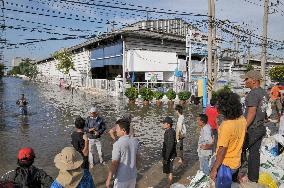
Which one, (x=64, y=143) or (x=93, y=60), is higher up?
(x=93, y=60)

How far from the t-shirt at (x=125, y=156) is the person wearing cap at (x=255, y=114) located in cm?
194

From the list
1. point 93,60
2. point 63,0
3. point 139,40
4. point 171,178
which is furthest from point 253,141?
point 93,60

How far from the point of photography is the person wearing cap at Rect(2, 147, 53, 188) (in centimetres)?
454

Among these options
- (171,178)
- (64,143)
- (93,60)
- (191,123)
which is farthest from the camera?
(93,60)

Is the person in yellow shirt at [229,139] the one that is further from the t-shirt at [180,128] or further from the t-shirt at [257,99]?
the t-shirt at [180,128]

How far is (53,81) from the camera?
7031cm

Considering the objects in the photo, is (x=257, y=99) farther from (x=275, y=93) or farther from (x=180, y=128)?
(x=275, y=93)

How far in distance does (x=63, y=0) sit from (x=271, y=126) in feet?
35.8

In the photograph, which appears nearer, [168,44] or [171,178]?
[171,178]

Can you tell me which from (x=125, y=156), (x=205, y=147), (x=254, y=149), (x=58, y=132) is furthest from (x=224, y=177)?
(x=58, y=132)

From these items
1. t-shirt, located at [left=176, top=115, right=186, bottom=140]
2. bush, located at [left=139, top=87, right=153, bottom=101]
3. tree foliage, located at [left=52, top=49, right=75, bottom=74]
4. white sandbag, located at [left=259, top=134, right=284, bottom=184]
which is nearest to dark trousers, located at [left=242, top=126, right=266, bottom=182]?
white sandbag, located at [left=259, top=134, right=284, bottom=184]

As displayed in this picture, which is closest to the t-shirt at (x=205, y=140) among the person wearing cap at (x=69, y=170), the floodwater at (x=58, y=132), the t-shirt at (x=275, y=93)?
the floodwater at (x=58, y=132)

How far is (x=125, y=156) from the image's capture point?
558 cm

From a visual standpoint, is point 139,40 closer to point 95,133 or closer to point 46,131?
point 46,131
